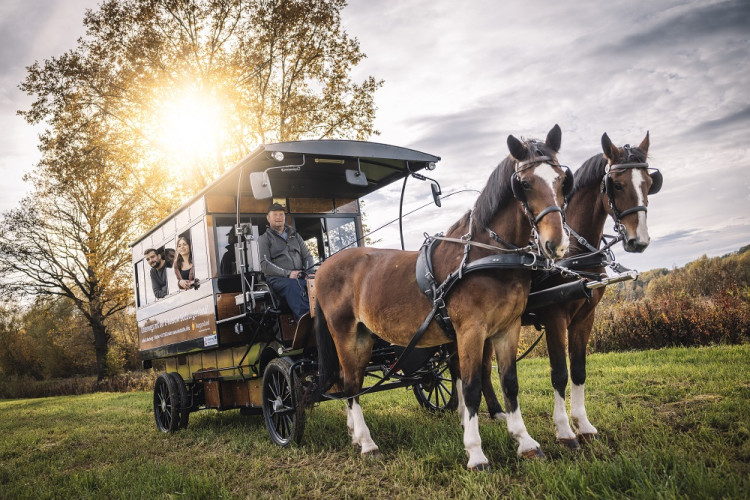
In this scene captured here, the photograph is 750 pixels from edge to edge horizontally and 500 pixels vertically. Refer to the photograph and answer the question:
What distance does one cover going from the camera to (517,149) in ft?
12.1

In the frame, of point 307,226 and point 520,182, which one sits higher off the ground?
point 307,226

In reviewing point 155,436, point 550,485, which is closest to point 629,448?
point 550,485

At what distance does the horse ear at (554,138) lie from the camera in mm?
3793

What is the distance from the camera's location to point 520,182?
3.64m

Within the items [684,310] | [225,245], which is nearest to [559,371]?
[225,245]

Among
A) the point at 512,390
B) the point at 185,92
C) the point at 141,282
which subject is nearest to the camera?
the point at 512,390

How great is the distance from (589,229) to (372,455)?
2751 mm

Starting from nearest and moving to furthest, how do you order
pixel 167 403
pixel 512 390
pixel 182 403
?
pixel 512 390
pixel 182 403
pixel 167 403

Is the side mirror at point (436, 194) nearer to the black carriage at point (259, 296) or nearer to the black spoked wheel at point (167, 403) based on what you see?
the black carriage at point (259, 296)

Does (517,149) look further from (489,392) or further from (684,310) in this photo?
(684,310)

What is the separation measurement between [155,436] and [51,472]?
1.77m

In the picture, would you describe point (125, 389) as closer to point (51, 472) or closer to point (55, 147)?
point (55, 147)

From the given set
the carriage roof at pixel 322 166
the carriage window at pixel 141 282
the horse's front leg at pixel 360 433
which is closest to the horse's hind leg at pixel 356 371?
the horse's front leg at pixel 360 433

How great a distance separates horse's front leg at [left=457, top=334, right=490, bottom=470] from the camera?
3.74 m
